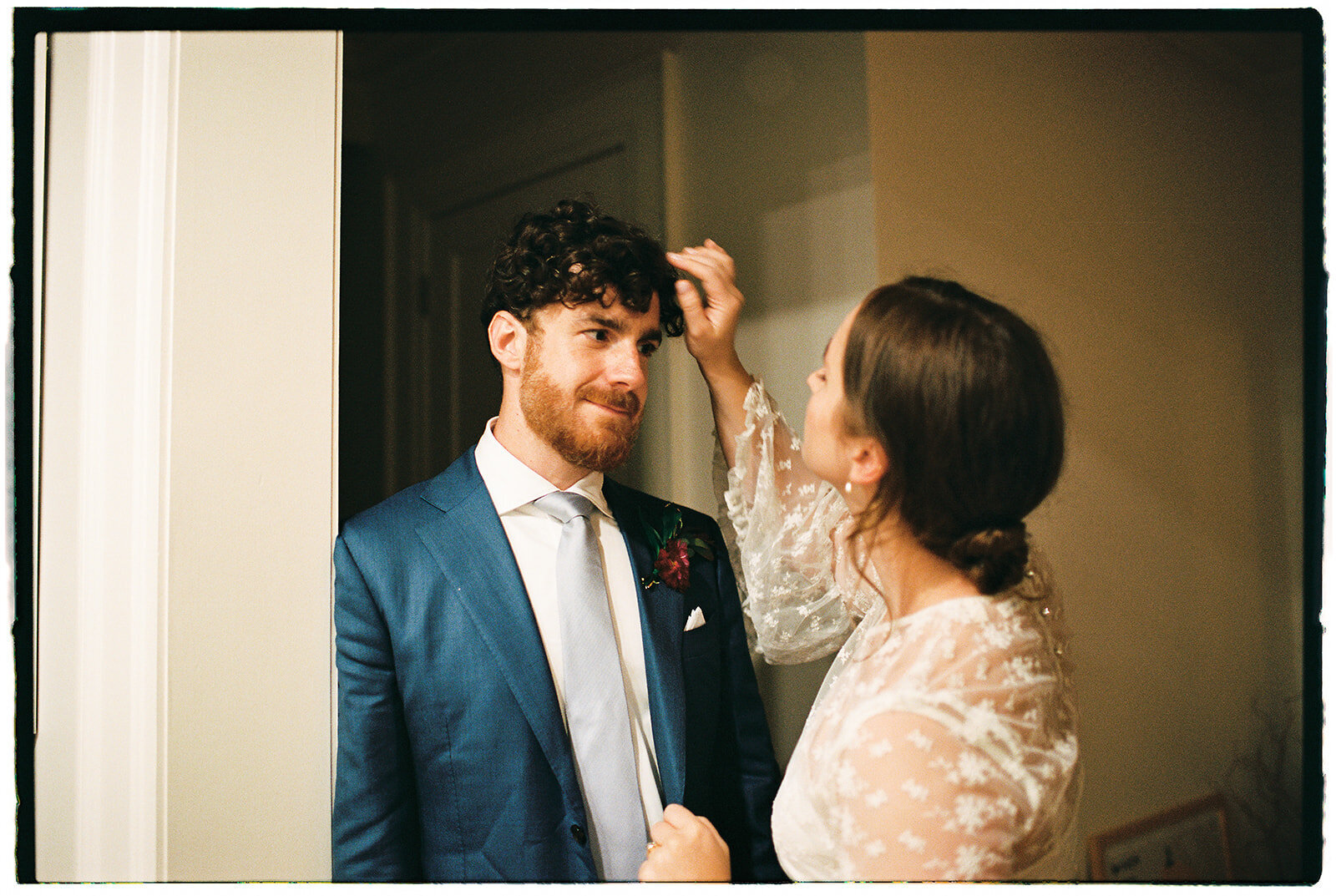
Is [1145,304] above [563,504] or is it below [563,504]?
above

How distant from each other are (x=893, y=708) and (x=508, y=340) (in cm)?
73

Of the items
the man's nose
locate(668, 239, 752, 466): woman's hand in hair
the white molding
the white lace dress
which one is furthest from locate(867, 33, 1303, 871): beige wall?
the white molding

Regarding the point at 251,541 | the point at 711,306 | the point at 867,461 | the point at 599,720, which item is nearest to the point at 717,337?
the point at 711,306

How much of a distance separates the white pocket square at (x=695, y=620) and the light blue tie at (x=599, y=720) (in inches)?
4.3

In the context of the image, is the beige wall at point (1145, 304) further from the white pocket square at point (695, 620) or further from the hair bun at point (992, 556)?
the white pocket square at point (695, 620)

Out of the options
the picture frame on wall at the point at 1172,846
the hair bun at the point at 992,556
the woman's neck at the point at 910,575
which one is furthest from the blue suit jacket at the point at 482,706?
the picture frame on wall at the point at 1172,846

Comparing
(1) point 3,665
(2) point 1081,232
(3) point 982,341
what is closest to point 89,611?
(1) point 3,665

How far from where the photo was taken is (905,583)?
4.38 ft

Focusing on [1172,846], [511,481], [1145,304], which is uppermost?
[1145,304]

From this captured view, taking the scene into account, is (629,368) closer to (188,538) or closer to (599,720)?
(599,720)

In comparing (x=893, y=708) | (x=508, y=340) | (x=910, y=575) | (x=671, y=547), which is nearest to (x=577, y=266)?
(x=508, y=340)

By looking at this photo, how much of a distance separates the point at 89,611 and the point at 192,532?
0.62 ft

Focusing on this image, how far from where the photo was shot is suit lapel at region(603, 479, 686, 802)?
1351 millimetres

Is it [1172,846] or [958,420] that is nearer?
[958,420]
